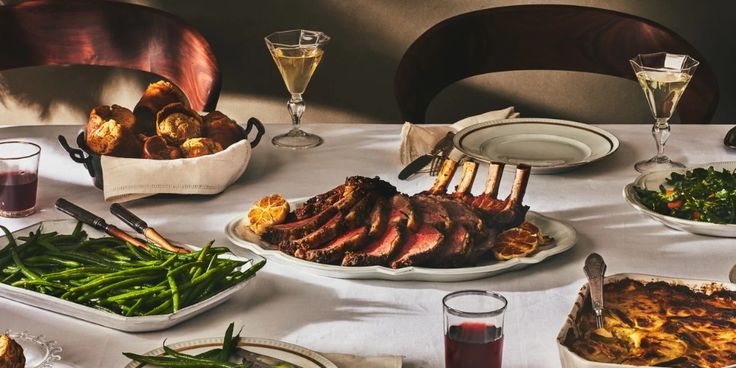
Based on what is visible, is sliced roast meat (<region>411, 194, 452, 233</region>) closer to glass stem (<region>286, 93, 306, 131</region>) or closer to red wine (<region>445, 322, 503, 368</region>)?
red wine (<region>445, 322, 503, 368</region>)

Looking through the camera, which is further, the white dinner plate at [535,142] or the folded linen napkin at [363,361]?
the white dinner plate at [535,142]

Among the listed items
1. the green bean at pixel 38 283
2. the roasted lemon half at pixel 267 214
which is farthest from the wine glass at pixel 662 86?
the green bean at pixel 38 283

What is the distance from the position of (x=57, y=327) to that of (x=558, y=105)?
9.03ft

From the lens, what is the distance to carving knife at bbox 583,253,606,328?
1492 millimetres

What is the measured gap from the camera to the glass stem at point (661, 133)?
237 cm

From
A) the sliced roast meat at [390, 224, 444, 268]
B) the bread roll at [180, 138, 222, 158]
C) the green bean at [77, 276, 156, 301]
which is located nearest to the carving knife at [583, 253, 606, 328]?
the sliced roast meat at [390, 224, 444, 268]

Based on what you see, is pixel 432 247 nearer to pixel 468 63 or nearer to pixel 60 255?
pixel 60 255

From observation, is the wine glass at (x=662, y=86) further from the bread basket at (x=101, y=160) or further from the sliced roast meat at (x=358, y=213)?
the bread basket at (x=101, y=160)

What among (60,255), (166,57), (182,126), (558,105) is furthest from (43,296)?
(558,105)

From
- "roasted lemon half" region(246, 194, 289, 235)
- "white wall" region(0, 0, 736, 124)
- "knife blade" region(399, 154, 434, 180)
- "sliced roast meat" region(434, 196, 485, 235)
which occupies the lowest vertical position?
"white wall" region(0, 0, 736, 124)

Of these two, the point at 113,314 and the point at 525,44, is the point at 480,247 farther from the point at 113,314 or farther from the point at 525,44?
the point at 525,44

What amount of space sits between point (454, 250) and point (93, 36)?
1.95m

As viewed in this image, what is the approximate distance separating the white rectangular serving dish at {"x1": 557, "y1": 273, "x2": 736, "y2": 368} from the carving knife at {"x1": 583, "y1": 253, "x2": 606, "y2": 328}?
0.04 ft

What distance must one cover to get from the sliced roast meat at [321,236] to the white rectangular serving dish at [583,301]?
491 millimetres
